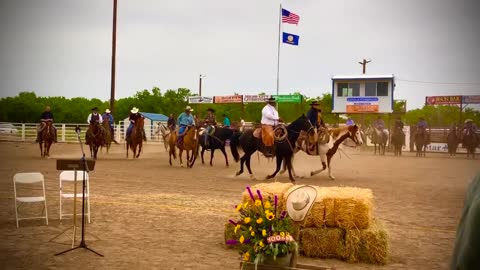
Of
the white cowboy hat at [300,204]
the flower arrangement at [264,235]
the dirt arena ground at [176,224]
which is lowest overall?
the dirt arena ground at [176,224]

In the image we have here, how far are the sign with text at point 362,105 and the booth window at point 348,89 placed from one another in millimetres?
472

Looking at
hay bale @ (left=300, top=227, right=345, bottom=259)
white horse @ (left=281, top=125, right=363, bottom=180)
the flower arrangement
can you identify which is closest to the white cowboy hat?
the flower arrangement

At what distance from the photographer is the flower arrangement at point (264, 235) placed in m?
4.69

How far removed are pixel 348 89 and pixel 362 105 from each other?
77.6 inches

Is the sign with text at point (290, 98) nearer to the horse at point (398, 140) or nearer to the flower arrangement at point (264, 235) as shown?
the horse at point (398, 140)

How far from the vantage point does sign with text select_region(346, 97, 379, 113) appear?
1650 inches

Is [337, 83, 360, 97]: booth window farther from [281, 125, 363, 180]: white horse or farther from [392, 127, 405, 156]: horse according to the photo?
[281, 125, 363, 180]: white horse

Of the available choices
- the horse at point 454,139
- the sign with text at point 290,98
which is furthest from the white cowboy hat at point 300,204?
the sign with text at point 290,98

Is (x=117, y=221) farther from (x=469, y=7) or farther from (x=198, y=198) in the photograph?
(x=469, y=7)

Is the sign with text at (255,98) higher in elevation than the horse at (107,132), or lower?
higher

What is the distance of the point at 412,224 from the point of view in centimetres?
869

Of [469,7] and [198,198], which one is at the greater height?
[469,7]

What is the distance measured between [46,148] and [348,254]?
72.6 ft

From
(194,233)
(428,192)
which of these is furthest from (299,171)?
(194,233)
